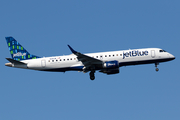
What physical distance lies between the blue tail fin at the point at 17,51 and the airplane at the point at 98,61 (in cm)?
85

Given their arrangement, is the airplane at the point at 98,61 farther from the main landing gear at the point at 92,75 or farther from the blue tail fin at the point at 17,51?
the blue tail fin at the point at 17,51

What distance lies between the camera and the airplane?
162 feet

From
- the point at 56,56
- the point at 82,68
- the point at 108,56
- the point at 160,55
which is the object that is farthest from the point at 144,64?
the point at 56,56

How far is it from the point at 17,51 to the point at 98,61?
15.8 metres

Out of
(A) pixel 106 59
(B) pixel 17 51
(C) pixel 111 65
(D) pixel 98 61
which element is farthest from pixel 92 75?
(B) pixel 17 51

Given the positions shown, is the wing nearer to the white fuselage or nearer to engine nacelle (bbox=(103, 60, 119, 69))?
engine nacelle (bbox=(103, 60, 119, 69))

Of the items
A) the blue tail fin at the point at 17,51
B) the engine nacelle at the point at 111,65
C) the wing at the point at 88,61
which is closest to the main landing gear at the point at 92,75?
the wing at the point at 88,61

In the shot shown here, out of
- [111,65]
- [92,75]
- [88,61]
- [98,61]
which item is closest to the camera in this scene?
[111,65]

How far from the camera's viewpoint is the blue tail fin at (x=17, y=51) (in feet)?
175

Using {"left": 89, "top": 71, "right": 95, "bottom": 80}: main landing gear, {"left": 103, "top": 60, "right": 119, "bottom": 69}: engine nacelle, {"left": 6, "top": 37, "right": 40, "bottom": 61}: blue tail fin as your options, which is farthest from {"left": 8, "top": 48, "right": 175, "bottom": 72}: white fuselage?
{"left": 89, "top": 71, "right": 95, "bottom": 80}: main landing gear

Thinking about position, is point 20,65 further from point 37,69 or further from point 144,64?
point 144,64

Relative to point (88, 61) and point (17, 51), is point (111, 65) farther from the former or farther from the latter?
point (17, 51)

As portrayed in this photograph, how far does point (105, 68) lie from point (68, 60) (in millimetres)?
6731

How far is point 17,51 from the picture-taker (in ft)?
178
